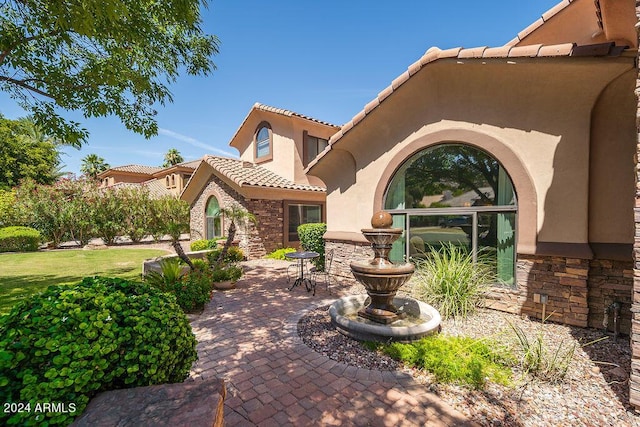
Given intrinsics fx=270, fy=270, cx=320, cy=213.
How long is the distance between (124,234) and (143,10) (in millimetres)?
19263

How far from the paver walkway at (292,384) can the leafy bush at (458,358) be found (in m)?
0.42

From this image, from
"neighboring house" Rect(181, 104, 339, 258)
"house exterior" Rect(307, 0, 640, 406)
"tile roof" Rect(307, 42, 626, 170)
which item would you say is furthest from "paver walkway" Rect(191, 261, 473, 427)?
"neighboring house" Rect(181, 104, 339, 258)

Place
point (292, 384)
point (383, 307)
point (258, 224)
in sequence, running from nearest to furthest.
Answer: point (292, 384) → point (383, 307) → point (258, 224)

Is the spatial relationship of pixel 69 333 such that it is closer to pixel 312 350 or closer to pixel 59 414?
pixel 59 414

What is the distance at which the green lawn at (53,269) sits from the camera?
8.08m

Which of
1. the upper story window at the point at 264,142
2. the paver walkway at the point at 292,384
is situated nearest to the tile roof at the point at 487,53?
the paver walkway at the point at 292,384

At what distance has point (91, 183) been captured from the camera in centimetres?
2033

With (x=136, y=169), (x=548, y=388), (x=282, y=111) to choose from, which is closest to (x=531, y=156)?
(x=548, y=388)

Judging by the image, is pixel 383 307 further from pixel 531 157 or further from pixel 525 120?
pixel 525 120

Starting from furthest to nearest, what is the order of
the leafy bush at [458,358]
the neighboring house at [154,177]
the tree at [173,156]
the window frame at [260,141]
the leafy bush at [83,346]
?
the tree at [173,156]
the neighboring house at [154,177]
the window frame at [260,141]
the leafy bush at [458,358]
the leafy bush at [83,346]

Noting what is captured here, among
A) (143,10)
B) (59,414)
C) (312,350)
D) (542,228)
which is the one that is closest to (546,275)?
(542,228)

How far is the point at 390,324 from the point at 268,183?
10293 mm

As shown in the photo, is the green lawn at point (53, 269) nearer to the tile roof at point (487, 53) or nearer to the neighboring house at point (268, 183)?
the neighboring house at point (268, 183)

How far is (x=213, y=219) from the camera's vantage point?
1666 cm
